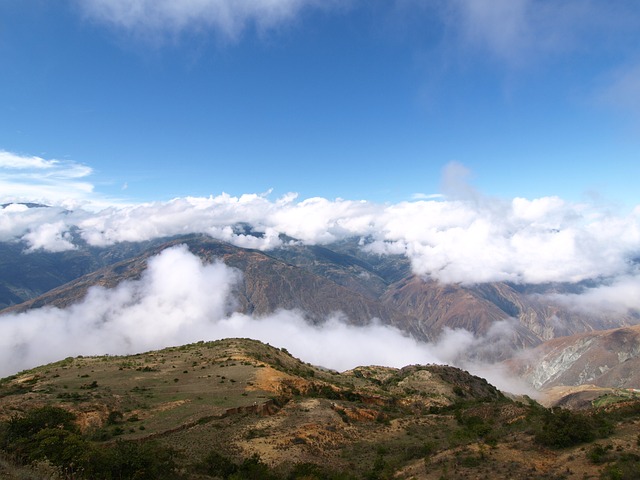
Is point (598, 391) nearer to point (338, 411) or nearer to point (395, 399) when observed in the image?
point (395, 399)

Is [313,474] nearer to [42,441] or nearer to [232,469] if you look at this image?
[232,469]

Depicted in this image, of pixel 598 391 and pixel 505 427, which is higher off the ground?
pixel 505 427

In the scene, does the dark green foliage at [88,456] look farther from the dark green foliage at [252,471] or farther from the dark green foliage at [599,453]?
the dark green foliage at [599,453]

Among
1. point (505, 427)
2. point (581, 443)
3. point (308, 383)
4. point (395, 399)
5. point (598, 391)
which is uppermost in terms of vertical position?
point (581, 443)

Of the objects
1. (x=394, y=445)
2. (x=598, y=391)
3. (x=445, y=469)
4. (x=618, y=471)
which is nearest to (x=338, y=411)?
(x=394, y=445)

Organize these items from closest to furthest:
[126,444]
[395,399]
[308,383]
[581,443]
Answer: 1. [126,444]
2. [581,443]
3. [308,383]
4. [395,399]

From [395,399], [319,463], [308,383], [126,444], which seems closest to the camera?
[126,444]

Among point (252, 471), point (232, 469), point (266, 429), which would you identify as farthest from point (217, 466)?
point (266, 429)

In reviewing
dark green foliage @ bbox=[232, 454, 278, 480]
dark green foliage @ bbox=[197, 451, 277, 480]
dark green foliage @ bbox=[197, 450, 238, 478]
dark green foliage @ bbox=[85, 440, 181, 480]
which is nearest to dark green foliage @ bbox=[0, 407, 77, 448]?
dark green foliage @ bbox=[85, 440, 181, 480]
